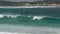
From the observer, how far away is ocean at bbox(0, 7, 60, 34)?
971 mm

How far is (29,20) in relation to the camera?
4.00 feet

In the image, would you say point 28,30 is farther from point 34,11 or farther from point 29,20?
point 34,11

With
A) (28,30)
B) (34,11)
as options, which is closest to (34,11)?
(34,11)

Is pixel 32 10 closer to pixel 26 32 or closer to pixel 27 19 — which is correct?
pixel 27 19

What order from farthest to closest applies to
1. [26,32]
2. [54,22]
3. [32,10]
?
[32,10] → [54,22] → [26,32]

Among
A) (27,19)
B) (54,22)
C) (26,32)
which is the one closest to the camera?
(26,32)

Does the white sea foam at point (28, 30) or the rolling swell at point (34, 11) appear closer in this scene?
the white sea foam at point (28, 30)

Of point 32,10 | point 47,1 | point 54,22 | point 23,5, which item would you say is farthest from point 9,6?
point 54,22

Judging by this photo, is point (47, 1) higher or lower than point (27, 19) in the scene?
higher

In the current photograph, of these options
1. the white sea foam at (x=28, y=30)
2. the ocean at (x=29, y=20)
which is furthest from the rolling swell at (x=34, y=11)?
the white sea foam at (x=28, y=30)

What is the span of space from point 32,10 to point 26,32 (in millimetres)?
495

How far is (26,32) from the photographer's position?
921mm

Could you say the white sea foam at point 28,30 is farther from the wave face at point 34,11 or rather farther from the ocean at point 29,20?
the wave face at point 34,11

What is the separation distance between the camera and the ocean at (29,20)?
971 millimetres
